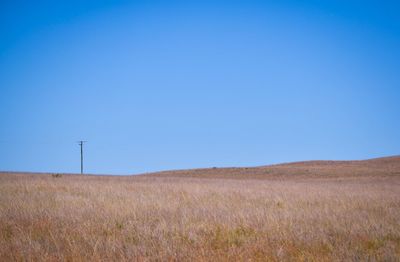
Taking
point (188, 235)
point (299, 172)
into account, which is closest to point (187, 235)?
point (188, 235)

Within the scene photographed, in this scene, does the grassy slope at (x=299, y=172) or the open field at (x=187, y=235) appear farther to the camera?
the grassy slope at (x=299, y=172)

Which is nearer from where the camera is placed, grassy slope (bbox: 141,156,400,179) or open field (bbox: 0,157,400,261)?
open field (bbox: 0,157,400,261)

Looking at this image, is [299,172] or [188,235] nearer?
[188,235]

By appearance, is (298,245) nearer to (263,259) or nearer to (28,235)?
(263,259)

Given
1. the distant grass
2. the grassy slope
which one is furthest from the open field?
the grassy slope

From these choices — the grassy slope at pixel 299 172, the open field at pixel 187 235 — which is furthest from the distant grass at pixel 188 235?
the grassy slope at pixel 299 172

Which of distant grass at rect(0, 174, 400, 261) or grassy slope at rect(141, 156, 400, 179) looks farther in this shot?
grassy slope at rect(141, 156, 400, 179)

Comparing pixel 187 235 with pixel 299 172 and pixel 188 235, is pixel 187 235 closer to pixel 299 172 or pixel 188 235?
pixel 188 235

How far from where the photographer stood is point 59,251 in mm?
A: 4844

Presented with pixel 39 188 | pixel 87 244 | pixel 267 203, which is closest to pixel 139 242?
pixel 87 244

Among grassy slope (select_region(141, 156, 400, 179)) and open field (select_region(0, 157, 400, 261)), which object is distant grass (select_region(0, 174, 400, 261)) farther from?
grassy slope (select_region(141, 156, 400, 179))

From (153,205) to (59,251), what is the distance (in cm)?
460

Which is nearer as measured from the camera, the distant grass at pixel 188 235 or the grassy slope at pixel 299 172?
the distant grass at pixel 188 235

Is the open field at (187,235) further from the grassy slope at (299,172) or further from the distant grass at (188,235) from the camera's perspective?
the grassy slope at (299,172)
